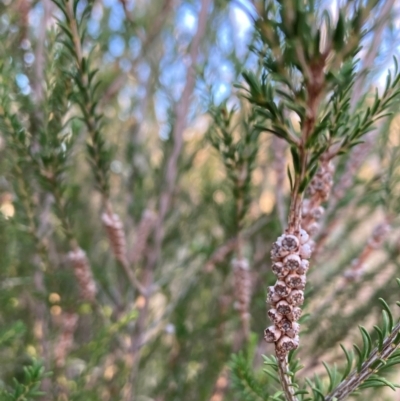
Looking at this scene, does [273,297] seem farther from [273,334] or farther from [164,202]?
[164,202]

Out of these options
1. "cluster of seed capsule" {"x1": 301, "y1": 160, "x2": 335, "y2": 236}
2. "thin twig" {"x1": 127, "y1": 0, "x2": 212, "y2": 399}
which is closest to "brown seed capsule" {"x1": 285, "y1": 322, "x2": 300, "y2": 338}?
"cluster of seed capsule" {"x1": 301, "y1": 160, "x2": 335, "y2": 236}

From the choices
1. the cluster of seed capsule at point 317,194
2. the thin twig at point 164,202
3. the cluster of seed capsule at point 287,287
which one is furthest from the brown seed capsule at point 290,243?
the thin twig at point 164,202

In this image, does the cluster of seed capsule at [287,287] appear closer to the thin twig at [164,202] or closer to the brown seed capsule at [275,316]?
the brown seed capsule at [275,316]

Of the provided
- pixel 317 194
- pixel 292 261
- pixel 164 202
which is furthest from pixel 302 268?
pixel 164 202

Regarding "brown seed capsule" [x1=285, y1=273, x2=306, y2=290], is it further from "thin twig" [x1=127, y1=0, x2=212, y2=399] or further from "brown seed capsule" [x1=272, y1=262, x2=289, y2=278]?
"thin twig" [x1=127, y1=0, x2=212, y2=399]

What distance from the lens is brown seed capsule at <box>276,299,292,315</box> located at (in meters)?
0.28

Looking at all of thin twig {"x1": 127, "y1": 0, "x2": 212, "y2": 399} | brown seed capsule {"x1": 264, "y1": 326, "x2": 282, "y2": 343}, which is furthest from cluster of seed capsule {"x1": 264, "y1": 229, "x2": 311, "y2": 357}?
thin twig {"x1": 127, "y1": 0, "x2": 212, "y2": 399}

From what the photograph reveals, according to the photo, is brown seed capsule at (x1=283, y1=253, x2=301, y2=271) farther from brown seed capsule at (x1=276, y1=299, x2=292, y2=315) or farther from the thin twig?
the thin twig

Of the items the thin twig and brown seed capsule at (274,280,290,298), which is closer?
brown seed capsule at (274,280,290,298)

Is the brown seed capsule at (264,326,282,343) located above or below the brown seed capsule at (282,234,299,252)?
below

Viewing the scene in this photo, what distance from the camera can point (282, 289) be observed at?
0.90 feet

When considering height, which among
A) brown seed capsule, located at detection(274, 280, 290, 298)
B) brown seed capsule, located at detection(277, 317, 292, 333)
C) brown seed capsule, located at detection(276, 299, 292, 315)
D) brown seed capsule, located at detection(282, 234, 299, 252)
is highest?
brown seed capsule, located at detection(282, 234, 299, 252)

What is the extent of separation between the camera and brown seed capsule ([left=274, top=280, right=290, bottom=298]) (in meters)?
0.27

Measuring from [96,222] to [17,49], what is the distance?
492 mm
